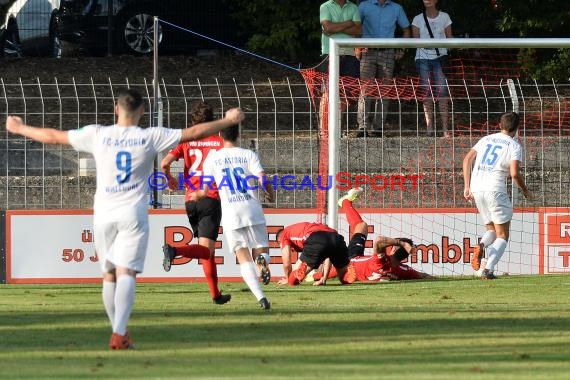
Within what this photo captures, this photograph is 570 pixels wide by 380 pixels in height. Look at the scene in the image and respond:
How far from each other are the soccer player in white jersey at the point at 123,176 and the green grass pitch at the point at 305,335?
1.74 ft

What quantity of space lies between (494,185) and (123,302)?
7.56 meters

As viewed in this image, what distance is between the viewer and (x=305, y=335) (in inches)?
400

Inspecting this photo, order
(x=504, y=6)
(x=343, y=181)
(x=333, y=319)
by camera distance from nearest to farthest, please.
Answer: (x=333, y=319), (x=343, y=181), (x=504, y=6)

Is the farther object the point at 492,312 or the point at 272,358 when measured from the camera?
the point at 492,312

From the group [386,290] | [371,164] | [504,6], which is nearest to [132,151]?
[386,290]

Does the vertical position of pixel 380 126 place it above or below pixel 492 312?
above

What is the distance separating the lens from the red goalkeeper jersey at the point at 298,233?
15469mm

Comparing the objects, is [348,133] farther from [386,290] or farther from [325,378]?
[325,378]

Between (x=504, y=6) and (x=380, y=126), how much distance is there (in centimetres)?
639

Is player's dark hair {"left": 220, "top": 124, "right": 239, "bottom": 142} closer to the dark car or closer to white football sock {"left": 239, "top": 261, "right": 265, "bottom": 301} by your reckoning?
white football sock {"left": 239, "top": 261, "right": 265, "bottom": 301}

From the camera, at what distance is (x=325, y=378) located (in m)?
7.97

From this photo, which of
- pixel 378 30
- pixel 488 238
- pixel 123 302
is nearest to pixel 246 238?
pixel 123 302

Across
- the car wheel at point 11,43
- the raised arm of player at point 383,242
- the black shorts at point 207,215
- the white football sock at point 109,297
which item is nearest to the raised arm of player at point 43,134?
the white football sock at point 109,297

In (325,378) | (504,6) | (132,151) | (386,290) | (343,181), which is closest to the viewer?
(325,378)
